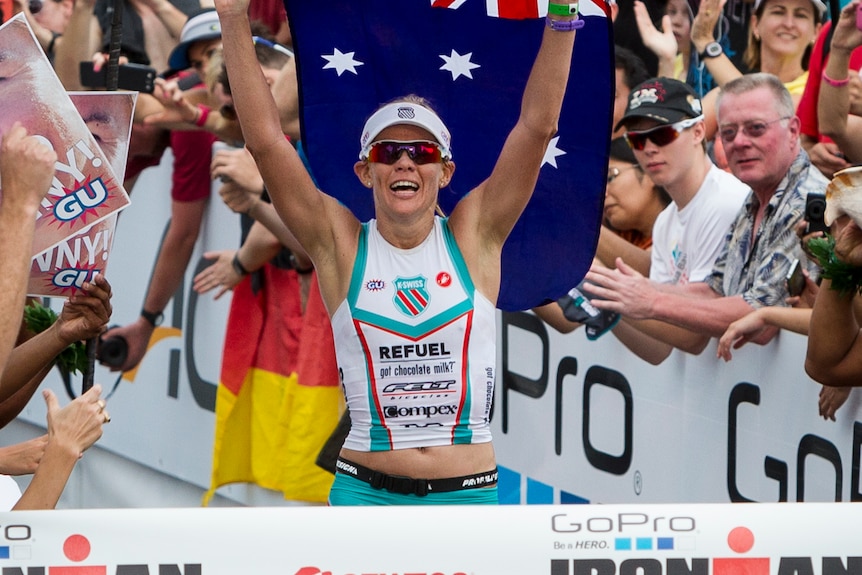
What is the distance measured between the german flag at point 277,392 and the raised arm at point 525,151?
2539mm

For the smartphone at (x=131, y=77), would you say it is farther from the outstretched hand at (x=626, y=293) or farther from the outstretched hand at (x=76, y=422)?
the outstretched hand at (x=76, y=422)

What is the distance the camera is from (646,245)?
21.2 ft

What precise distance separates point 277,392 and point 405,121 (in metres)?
3.34

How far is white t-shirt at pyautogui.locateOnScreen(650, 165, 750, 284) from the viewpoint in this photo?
19.1ft

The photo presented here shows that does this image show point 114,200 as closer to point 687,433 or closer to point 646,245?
point 687,433

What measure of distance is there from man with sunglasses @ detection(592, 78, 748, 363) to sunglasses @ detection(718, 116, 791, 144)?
0.35 metres

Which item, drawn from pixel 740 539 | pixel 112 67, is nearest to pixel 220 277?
pixel 112 67

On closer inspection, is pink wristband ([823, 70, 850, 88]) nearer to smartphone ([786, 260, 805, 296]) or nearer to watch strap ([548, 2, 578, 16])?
smartphone ([786, 260, 805, 296])

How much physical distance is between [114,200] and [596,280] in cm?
216

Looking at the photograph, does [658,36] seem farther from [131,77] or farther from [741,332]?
[131,77]

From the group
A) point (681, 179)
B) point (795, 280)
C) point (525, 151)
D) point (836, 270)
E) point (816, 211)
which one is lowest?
point (795, 280)

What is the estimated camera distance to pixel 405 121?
163 inches

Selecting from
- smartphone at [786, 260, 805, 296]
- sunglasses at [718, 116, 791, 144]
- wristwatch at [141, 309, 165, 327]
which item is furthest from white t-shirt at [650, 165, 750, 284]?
wristwatch at [141, 309, 165, 327]

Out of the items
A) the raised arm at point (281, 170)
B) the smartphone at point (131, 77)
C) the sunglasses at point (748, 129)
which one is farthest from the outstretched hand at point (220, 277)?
the raised arm at point (281, 170)
